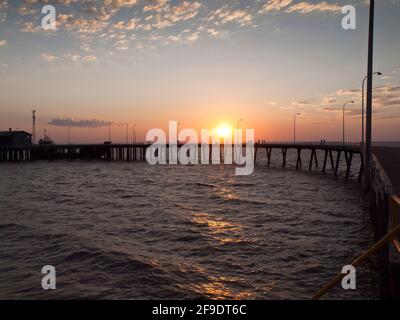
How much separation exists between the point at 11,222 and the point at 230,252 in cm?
1291

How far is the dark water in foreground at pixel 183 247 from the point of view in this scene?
10.3 m

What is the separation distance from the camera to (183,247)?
1434cm

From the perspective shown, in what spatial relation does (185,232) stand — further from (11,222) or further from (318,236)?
(11,222)

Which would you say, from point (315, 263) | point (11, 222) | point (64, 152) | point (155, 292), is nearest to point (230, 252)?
point (315, 263)

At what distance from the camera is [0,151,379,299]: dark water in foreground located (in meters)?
10.3

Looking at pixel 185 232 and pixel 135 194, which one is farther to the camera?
pixel 135 194

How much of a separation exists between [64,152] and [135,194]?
69.4m

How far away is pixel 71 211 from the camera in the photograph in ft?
73.7

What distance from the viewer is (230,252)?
13625 mm
